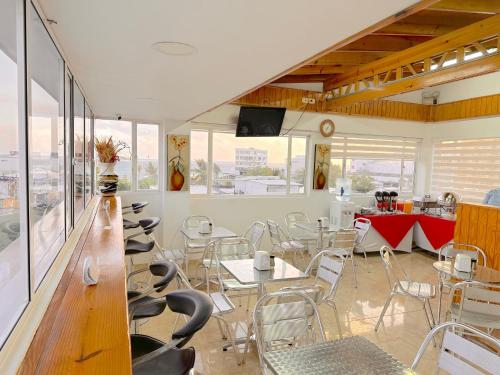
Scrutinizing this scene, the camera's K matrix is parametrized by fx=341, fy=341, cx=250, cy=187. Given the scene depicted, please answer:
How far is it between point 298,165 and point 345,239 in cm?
206

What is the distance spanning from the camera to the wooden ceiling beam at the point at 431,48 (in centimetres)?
310

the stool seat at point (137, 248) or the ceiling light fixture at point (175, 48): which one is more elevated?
the ceiling light fixture at point (175, 48)

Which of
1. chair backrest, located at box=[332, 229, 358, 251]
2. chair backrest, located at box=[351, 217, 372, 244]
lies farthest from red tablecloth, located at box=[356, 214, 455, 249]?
chair backrest, located at box=[332, 229, 358, 251]

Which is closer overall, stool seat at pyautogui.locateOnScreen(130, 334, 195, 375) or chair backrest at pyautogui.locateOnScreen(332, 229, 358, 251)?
stool seat at pyautogui.locateOnScreen(130, 334, 195, 375)

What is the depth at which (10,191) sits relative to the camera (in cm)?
108

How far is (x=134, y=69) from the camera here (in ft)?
7.30

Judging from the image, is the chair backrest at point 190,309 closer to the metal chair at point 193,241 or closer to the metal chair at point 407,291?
the metal chair at point 407,291

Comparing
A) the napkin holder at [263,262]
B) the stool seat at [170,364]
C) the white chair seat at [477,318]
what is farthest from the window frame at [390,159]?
the stool seat at [170,364]

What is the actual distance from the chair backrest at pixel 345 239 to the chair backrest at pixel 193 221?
5.77 feet

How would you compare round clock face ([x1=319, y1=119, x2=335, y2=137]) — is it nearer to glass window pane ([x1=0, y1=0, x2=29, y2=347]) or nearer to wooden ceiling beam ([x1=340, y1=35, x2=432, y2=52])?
wooden ceiling beam ([x1=340, y1=35, x2=432, y2=52])

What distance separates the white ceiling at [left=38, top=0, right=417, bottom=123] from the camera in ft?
4.10

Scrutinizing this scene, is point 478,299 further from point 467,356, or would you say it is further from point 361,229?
point 361,229

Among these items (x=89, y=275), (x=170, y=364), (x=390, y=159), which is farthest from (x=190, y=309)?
(x=390, y=159)

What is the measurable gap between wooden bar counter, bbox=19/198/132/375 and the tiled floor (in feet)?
4.80
